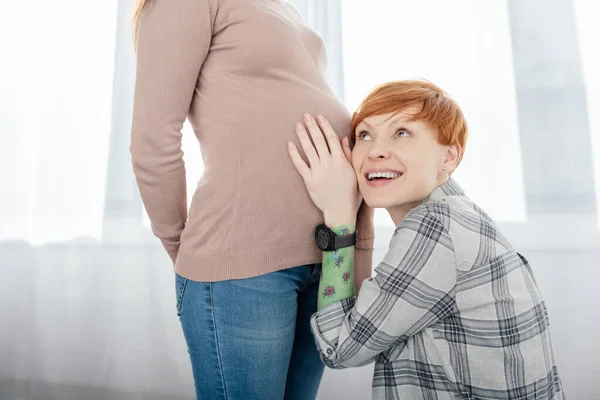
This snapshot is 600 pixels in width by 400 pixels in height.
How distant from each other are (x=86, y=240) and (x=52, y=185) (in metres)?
0.28

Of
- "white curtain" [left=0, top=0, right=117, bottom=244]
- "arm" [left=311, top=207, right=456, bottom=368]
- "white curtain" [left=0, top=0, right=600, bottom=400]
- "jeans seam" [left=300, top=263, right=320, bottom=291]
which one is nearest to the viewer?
"arm" [left=311, top=207, right=456, bottom=368]

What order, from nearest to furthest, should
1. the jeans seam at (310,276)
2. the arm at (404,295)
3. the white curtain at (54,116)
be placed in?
the arm at (404,295) → the jeans seam at (310,276) → the white curtain at (54,116)

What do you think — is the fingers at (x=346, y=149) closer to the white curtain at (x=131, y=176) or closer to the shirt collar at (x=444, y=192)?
the shirt collar at (x=444, y=192)

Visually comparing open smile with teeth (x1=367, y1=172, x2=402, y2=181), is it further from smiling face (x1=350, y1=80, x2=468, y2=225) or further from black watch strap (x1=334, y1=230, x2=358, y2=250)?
black watch strap (x1=334, y1=230, x2=358, y2=250)

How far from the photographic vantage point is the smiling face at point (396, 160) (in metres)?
0.76

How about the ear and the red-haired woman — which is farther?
the ear

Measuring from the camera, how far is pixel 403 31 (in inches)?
57.9

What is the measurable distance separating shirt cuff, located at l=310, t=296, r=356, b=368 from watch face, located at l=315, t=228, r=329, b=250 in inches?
3.9

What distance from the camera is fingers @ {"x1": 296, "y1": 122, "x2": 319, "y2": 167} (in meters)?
0.73

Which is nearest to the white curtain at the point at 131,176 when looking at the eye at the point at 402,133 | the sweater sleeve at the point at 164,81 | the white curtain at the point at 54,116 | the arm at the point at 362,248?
the white curtain at the point at 54,116

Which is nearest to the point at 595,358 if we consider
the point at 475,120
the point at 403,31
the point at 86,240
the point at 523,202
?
the point at 523,202

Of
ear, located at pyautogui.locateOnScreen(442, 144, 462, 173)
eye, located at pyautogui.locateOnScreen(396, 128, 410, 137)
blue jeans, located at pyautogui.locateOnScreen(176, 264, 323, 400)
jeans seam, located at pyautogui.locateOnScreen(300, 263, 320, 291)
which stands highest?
eye, located at pyautogui.locateOnScreen(396, 128, 410, 137)

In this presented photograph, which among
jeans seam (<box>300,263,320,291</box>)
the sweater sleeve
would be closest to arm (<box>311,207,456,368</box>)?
jeans seam (<box>300,263,320,291</box>)

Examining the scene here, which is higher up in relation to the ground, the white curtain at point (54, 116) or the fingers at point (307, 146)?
the white curtain at point (54, 116)
